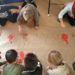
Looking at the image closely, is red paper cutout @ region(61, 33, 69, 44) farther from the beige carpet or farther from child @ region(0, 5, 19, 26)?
child @ region(0, 5, 19, 26)

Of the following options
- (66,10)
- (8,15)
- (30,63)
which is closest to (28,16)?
(8,15)

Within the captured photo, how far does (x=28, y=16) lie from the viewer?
111 inches

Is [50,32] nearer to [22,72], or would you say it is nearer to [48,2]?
[48,2]

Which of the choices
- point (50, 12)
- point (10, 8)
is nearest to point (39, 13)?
point (50, 12)

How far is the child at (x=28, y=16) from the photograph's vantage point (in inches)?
111

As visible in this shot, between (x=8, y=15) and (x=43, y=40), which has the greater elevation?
(x=8, y=15)

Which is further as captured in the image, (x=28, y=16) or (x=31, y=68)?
(x=28, y=16)

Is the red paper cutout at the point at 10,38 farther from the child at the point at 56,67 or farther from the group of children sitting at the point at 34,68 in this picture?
the child at the point at 56,67

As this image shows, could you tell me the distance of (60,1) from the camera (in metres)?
3.14

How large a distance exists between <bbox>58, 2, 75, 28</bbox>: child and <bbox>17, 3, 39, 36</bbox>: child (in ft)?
0.92

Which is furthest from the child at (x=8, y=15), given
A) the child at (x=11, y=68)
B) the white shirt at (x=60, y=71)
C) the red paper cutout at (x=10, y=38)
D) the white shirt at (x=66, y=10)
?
the white shirt at (x=60, y=71)

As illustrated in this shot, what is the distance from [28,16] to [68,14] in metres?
0.48

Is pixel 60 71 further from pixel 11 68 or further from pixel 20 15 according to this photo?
pixel 20 15

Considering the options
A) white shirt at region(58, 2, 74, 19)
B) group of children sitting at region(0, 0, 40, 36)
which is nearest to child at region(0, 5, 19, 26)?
group of children sitting at region(0, 0, 40, 36)
